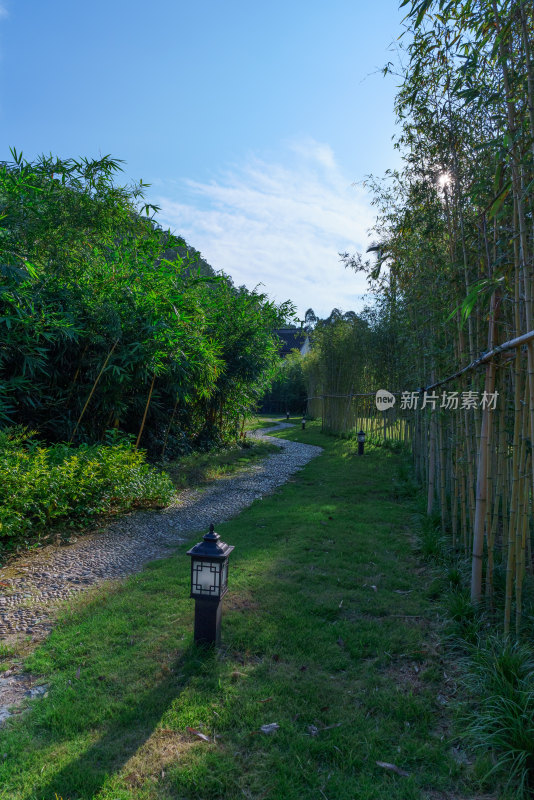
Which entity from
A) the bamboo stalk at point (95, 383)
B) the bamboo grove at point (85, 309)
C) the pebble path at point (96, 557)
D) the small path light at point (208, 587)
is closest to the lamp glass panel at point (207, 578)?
the small path light at point (208, 587)

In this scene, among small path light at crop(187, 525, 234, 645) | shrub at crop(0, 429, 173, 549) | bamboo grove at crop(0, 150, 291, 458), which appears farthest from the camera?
bamboo grove at crop(0, 150, 291, 458)

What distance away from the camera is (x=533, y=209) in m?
1.95

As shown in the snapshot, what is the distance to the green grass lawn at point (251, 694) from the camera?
4.65ft

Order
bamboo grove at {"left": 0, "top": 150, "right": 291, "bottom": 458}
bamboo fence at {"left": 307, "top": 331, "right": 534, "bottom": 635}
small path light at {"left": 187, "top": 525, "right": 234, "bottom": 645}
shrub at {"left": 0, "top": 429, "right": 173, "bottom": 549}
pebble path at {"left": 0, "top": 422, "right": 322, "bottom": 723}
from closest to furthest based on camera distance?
bamboo fence at {"left": 307, "top": 331, "right": 534, "bottom": 635}
small path light at {"left": 187, "top": 525, "right": 234, "bottom": 645}
pebble path at {"left": 0, "top": 422, "right": 322, "bottom": 723}
shrub at {"left": 0, "top": 429, "right": 173, "bottom": 549}
bamboo grove at {"left": 0, "top": 150, "right": 291, "bottom": 458}

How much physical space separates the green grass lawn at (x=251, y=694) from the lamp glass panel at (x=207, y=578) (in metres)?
0.27

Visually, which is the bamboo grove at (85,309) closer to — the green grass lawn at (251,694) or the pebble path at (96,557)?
the pebble path at (96,557)

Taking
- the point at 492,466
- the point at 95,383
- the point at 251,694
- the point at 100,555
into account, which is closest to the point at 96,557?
the point at 100,555

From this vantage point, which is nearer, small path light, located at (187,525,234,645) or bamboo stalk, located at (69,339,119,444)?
small path light, located at (187,525,234,645)

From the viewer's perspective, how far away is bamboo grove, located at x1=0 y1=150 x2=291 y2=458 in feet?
13.5

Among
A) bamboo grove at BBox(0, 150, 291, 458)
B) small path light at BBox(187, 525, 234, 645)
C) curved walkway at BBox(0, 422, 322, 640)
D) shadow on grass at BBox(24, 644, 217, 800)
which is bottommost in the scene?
shadow on grass at BBox(24, 644, 217, 800)

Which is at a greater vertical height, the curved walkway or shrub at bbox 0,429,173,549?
shrub at bbox 0,429,173,549

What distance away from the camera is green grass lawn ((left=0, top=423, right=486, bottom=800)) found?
1417 millimetres

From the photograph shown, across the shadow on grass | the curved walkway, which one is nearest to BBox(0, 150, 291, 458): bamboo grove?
the curved walkway

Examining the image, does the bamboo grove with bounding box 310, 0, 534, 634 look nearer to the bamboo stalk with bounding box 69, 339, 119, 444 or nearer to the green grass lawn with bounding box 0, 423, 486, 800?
the green grass lawn with bounding box 0, 423, 486, 800
